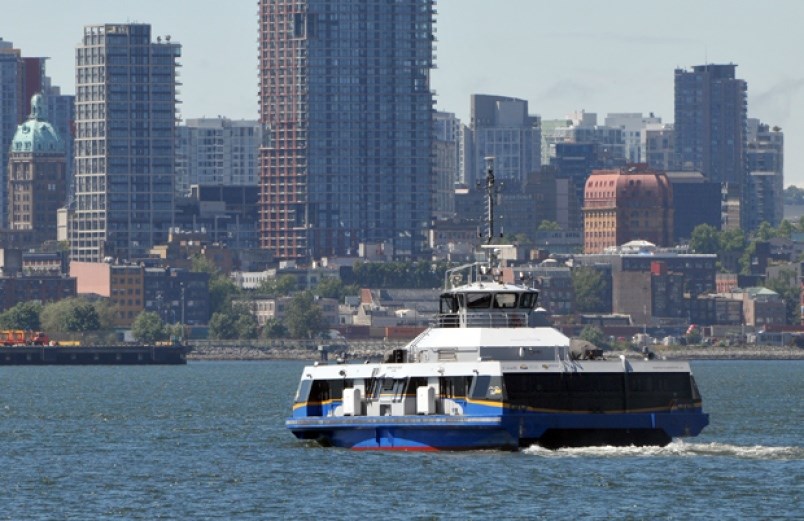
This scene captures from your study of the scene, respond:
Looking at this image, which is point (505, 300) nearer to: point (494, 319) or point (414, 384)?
point (494, 319)

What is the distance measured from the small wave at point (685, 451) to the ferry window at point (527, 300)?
21.7ft

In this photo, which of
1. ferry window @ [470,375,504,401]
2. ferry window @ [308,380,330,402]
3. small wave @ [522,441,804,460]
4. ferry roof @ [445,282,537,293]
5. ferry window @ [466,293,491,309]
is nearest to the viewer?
Result: ferry window @ [470,375,504,401]

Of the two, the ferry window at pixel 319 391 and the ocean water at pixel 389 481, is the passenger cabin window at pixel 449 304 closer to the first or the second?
the ferry window at pixel 319 391

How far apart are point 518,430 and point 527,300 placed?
23.7 feet

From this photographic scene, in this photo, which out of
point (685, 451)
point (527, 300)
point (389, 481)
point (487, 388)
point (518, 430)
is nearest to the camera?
point (389, 481)

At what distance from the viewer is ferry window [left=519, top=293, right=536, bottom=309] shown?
111m

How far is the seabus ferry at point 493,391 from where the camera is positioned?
106 metres

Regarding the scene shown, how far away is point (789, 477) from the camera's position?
103 m

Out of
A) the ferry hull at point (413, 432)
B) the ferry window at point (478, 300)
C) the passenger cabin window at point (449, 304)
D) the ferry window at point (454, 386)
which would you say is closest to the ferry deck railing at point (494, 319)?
the ferry window at point (478, 300)

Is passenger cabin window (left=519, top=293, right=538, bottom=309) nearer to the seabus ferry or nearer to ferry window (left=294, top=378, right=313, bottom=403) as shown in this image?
the seabus ferry

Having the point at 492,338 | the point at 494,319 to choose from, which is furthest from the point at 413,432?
the point at 494,319

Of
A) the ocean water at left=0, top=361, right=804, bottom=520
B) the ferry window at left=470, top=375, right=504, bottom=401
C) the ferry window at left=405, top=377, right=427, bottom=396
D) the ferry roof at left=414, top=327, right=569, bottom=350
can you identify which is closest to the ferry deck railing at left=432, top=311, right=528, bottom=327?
the ferry roof at left=414, top=327, right=569, bottom=350

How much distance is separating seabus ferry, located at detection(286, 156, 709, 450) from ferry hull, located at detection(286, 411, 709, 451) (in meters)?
0.04

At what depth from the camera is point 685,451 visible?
110 m
